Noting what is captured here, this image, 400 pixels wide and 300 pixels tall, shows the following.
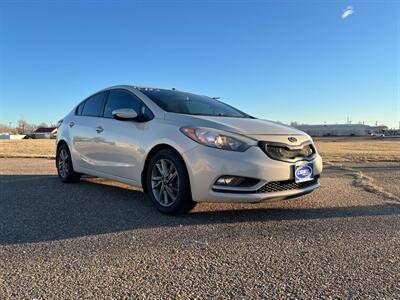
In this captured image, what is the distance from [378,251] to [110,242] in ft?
7.51

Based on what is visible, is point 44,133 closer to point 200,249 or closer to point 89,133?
point 89,133

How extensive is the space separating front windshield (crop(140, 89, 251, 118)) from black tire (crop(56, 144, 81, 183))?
2.25 metres

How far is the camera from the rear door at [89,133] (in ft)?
17.8

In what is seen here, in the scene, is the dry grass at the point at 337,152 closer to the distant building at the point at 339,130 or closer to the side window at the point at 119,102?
the side window at the point at 119,102

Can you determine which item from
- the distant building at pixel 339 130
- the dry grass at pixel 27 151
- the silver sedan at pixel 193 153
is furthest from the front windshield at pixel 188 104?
the distant building at pixel 339 130

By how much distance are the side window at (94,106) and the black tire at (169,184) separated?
184 centimetres

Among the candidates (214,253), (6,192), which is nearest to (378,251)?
(214,253)

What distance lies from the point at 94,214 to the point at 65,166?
2.67 meters

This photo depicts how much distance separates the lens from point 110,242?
10.4 ft

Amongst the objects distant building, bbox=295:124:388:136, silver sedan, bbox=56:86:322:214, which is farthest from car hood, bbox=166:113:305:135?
distant building, bbox=295:124:388:136

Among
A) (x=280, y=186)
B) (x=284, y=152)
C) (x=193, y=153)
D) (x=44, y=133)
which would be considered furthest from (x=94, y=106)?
(x=44, y=133)

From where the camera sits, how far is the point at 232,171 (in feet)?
12.0

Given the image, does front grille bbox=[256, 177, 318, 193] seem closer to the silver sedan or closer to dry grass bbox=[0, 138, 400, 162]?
the silver sedan

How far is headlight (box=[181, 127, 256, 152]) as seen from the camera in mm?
3731
